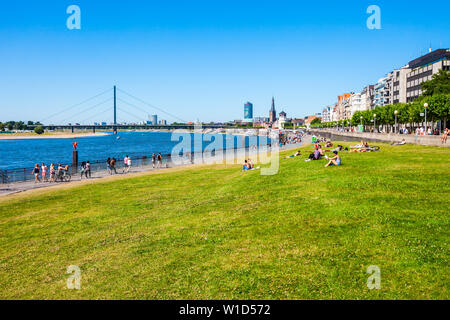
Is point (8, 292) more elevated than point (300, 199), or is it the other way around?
point (300, 199)

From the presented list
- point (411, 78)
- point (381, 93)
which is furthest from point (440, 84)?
point (381, 93)

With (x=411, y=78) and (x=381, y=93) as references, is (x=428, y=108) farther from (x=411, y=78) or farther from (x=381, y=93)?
(x=381, y=93)

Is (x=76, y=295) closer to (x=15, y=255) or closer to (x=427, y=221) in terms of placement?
(x=15, y=255)

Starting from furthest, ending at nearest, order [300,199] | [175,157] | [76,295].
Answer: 1. [175,157]
2. [300,199]
3. [76,295]

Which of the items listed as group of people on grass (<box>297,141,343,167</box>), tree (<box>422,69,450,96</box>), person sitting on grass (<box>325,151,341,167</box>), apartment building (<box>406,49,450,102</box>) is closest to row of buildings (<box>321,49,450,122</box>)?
apartment building (<box>406,49,450,102</box>)

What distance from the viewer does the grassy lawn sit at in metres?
7.64

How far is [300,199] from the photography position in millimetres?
13586

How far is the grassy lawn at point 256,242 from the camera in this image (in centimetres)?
764

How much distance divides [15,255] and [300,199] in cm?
1016

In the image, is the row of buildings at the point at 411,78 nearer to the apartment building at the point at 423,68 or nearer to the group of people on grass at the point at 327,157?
the apartment building at the point at 423,68

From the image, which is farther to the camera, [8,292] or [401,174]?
[401,174]

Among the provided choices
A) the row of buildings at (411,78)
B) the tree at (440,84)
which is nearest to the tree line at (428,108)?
the tree at (440,84)
